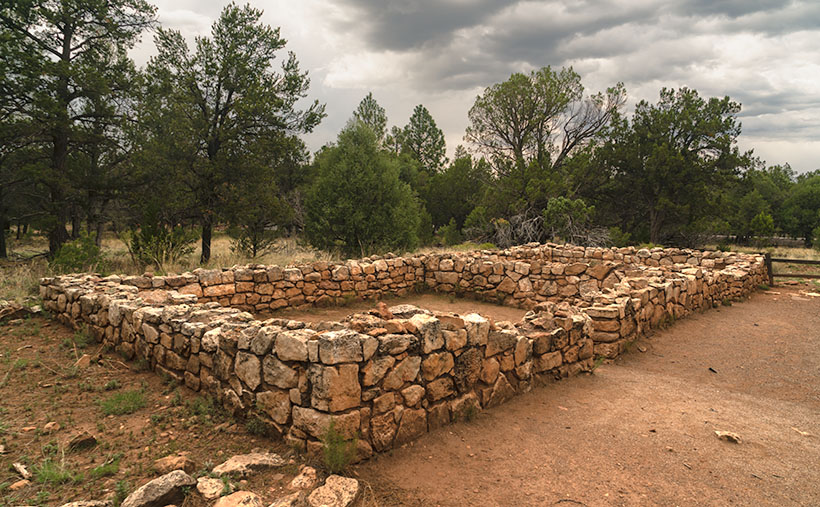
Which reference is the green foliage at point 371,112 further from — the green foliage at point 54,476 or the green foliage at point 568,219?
the green foliage at point 54,476

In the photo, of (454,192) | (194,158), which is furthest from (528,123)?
(194,158)

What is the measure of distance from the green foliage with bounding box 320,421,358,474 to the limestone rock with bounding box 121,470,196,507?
3.12 feet

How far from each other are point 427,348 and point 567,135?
27.8m

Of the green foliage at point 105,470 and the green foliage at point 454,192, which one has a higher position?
the green foliage at point 454,192

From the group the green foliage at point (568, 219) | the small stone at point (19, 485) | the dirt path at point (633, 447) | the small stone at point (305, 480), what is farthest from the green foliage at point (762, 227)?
the small stone at point (19, 485)

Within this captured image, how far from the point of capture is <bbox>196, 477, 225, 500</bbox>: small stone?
2883 mm

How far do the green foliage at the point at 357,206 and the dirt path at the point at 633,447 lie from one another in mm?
11672

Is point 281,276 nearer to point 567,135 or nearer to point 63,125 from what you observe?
point 63,125

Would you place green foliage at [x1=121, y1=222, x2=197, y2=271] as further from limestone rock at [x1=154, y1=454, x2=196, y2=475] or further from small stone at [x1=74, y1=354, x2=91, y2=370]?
limestone rock at [x1=154, y1=454, x2=196, y2=475]

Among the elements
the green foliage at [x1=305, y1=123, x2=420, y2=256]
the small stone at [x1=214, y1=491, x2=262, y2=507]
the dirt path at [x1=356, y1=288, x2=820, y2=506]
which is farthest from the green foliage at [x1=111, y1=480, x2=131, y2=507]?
the green foliage at [x1=305, y1=123, x2=420, y2=256]

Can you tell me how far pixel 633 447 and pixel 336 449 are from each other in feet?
8.87

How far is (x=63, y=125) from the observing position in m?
13.7

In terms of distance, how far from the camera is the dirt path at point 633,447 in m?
3.14

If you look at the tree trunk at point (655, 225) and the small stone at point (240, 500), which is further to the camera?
the tree trunk at point (655, 225)
